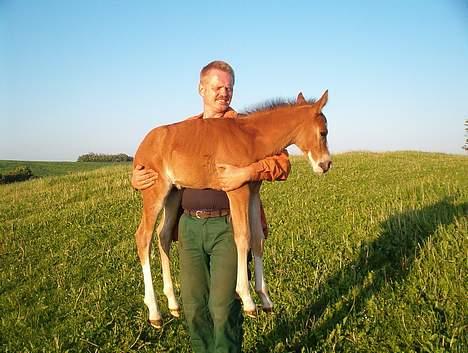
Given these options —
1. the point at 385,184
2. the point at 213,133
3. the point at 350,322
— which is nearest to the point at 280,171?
the point at 213,133

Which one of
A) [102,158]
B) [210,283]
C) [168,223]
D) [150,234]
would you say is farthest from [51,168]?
[210,283]

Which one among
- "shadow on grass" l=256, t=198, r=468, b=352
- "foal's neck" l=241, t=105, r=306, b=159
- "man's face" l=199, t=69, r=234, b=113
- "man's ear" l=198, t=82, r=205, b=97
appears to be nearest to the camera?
"foal's neck" l=241, t=105, r=306, b=159

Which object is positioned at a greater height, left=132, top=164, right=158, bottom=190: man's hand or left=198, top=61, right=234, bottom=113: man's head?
left=198, top=61, right=234, bottom=113: man's head

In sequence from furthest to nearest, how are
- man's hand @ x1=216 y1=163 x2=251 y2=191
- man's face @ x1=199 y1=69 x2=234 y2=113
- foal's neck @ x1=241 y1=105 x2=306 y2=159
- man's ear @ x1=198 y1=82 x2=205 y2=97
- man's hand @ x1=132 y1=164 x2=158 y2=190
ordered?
1. man's ear @ x1=198 y1=82 x2=205 y2=97
2. man's face @ x1=199 y1=69 x2=234 y2=113
3. man's hand @ x1=132 y1=164 x2=158 y2=190
4. foal's neck @ x1=241 y1=105 x2=306 y2=159
5. man's hand @ x1=216 y1=163 x2=251 y2=191

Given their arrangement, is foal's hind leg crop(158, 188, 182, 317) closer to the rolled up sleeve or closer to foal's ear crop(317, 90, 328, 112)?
the rolled up sleeve

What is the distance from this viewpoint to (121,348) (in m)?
4.98

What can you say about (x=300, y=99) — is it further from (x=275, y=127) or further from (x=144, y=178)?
(x=144, y=178)

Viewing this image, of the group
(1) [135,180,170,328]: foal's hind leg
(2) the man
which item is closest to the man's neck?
(2) the man

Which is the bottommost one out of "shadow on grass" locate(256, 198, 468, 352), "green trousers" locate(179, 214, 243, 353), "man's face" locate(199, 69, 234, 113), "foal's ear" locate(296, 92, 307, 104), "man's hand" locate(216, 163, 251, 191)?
"shadow on grass" locate(256, 198, 468, 352)

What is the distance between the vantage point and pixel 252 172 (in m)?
3.50

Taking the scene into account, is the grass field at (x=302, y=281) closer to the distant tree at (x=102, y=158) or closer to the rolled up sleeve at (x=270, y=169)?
the rolled up sleeve at (x=270, y=169)

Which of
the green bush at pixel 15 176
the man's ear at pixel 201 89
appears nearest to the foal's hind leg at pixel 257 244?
the man's ear at pixel 201 89

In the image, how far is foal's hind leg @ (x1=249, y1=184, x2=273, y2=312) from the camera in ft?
12.0

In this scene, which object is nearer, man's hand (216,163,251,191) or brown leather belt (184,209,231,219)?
man's hand (216,163,251,191)
